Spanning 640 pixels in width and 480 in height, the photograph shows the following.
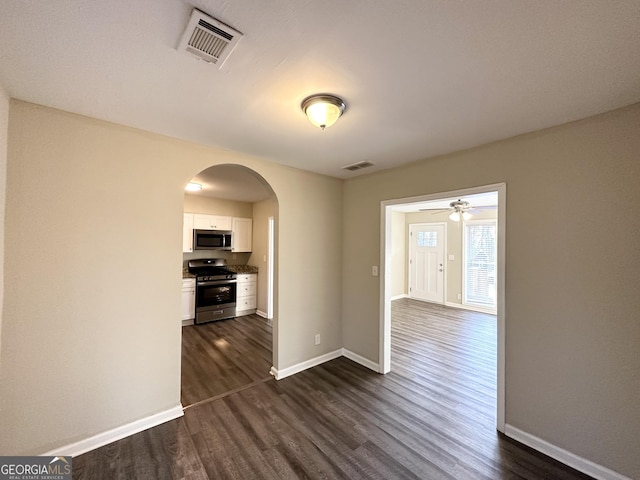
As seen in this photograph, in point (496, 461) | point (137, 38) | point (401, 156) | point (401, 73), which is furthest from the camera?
point (401, 156)

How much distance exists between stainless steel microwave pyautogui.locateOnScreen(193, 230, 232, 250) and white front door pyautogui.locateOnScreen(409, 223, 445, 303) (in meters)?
4.99

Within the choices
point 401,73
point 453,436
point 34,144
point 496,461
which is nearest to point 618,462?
point 496,461

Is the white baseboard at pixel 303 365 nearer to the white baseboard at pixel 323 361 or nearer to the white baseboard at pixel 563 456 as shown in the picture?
the white baseboard at pixel 323 361

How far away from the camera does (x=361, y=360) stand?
Answer: 11.1 ft

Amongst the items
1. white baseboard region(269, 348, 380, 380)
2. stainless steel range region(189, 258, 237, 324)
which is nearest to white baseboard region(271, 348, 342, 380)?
white baseboard region(269, 348, 380, 380)

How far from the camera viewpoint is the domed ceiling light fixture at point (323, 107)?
1.61 metres

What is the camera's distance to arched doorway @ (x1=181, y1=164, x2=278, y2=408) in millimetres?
2979

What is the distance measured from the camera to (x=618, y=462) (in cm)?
168

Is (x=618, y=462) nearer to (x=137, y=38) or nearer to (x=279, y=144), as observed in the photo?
(x=279, y=144)

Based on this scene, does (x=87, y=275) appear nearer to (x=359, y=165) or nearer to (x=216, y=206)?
(x=359, y=165)

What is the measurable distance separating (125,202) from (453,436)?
3286 millimetres

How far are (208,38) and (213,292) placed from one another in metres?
4.50

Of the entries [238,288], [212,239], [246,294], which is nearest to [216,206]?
[212,239]

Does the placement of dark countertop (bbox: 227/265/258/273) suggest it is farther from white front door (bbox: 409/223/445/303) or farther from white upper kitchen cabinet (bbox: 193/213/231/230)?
white front door (bbox: 409/223/445/303)
